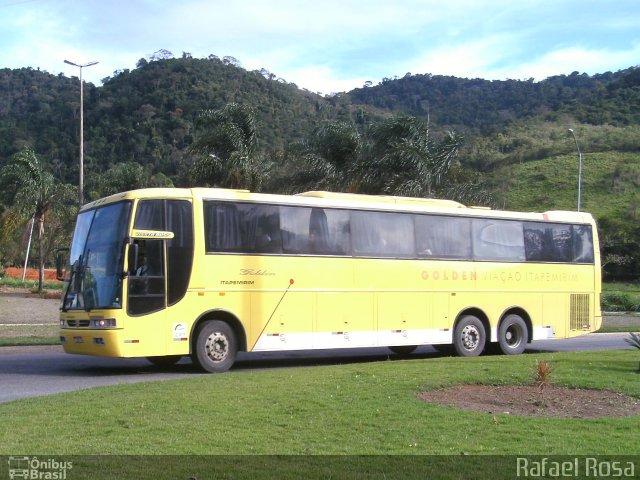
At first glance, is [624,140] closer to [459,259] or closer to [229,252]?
[459,259]

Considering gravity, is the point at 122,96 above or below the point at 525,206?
above

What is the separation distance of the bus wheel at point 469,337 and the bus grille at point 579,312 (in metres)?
2.93

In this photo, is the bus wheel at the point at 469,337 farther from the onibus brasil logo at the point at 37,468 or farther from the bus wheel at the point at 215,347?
the onibus brasil logo at the point at 37,468

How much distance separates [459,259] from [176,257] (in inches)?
290

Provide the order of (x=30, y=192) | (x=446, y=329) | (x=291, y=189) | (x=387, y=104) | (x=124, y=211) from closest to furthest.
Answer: (x=124, y=211), (x=446, y=329), (x=291, y=189), (x=30, y=192), (x=387, y=104)

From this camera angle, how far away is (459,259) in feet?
62.4

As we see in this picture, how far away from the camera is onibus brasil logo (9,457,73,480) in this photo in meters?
6.59

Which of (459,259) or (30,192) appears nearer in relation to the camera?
(459,259)

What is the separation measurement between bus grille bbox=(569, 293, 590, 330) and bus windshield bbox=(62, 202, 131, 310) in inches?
482

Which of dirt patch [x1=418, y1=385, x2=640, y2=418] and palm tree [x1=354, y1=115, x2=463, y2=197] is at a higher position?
palm tree [x1=354, y1=115, x2=463, y2=197]

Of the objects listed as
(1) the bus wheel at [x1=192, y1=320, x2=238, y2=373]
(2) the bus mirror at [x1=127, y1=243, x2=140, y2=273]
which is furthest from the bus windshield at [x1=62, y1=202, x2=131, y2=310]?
(1) the bus wheel at [x1=192, y1=320, x2=238, y2=373]

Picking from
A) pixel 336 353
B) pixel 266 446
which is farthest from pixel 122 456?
pixel 336 353

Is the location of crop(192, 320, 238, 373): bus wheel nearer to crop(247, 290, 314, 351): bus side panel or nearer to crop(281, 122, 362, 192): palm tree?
crop(247, 290, 314, 351): bus side panel

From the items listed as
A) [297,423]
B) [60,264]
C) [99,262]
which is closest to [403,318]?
[99,262]
